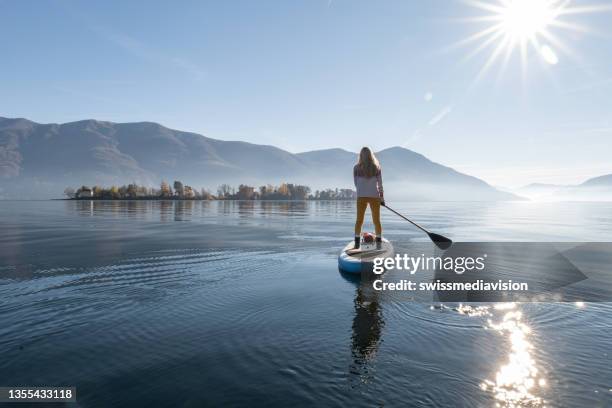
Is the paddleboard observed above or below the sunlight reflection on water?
above

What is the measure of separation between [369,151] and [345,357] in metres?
9.11

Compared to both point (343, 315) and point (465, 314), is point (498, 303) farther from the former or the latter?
point (343, 315)

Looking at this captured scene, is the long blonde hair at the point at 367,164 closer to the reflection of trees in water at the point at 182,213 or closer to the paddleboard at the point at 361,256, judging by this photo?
the paddleboard at the point at 361,256

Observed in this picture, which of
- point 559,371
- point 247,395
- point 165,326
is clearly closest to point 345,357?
point 247,395

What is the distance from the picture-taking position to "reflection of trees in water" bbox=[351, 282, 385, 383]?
491cm

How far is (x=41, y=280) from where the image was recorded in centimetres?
1002

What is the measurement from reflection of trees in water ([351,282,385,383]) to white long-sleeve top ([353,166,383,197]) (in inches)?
190

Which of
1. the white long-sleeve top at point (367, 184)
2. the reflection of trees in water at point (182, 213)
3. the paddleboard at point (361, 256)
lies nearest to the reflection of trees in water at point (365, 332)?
the paddleboard at point (361, 256)

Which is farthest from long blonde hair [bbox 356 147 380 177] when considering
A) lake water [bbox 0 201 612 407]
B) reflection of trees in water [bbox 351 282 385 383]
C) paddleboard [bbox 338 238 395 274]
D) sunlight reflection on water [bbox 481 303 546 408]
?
sunlight reflection on water [bbox 481 303 546 408]

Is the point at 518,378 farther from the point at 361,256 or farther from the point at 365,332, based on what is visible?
the point at 361,256

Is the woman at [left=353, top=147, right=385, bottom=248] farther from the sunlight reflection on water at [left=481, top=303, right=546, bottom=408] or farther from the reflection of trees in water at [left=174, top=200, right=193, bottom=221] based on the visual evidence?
the reflection of trees in water at [left=174, top=200, right=193, bottom=221]

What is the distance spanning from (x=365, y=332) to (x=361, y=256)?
5523 mm

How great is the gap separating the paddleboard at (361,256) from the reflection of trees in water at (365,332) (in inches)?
74.0

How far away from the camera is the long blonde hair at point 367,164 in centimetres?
1287
